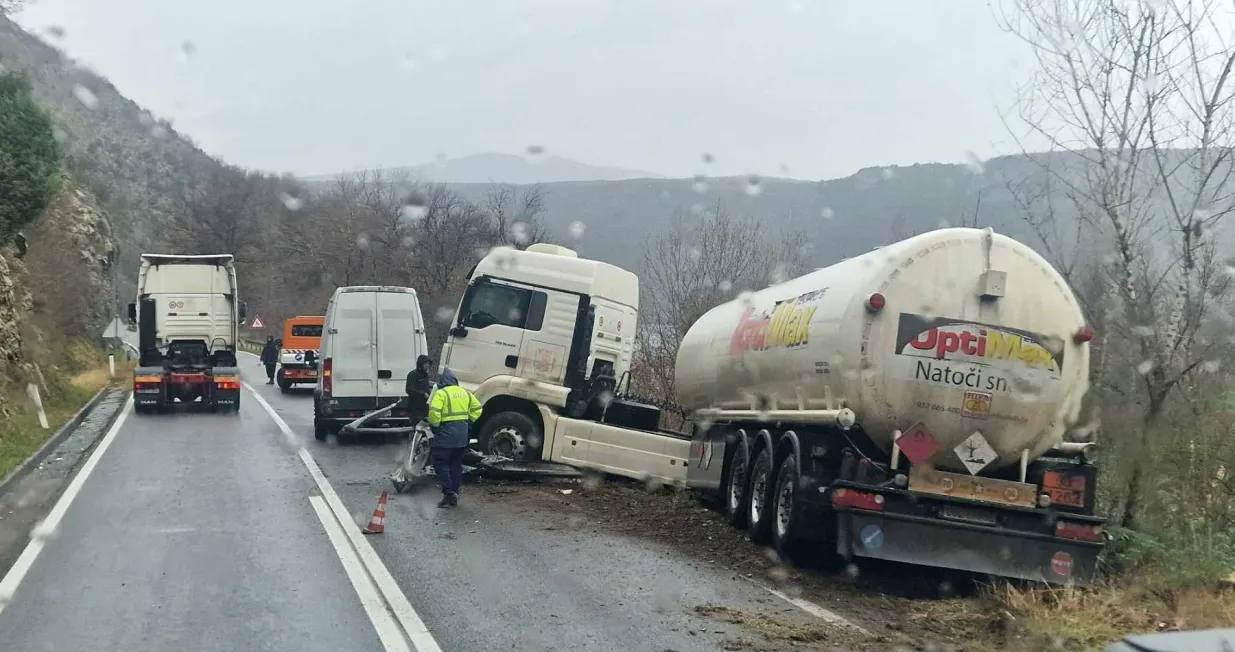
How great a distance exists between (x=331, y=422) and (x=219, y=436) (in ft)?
7.26

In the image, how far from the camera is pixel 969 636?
6961 mm

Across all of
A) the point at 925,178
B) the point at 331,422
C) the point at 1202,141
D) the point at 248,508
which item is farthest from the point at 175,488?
the point at 925,178

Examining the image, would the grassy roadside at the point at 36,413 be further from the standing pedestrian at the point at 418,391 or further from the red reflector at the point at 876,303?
the red reflector at the point at 876,303

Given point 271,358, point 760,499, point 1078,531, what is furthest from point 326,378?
point 271,358

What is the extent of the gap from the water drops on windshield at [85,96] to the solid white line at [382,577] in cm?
9930

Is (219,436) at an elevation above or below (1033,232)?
below

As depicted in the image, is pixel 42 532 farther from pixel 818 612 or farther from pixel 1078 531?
pixel 1078 531

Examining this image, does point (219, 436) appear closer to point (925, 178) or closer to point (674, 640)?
point (674, 640)

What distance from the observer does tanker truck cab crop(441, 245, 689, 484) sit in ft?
45.4

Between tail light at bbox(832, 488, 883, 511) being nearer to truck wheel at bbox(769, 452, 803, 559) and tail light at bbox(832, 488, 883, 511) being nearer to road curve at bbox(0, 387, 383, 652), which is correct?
truck wheel at bbox(769, 452, 803, 559)

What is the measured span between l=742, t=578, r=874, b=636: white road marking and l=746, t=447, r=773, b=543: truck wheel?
1526 millimetres

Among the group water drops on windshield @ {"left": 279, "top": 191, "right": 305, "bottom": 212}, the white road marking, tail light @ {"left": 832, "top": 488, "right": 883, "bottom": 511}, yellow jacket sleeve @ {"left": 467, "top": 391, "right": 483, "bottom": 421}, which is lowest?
the white road marking

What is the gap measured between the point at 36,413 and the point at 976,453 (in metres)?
19.9

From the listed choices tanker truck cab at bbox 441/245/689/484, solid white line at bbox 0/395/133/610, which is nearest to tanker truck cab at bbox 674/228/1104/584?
tanker truck cab at bbox 441/245/689/484
